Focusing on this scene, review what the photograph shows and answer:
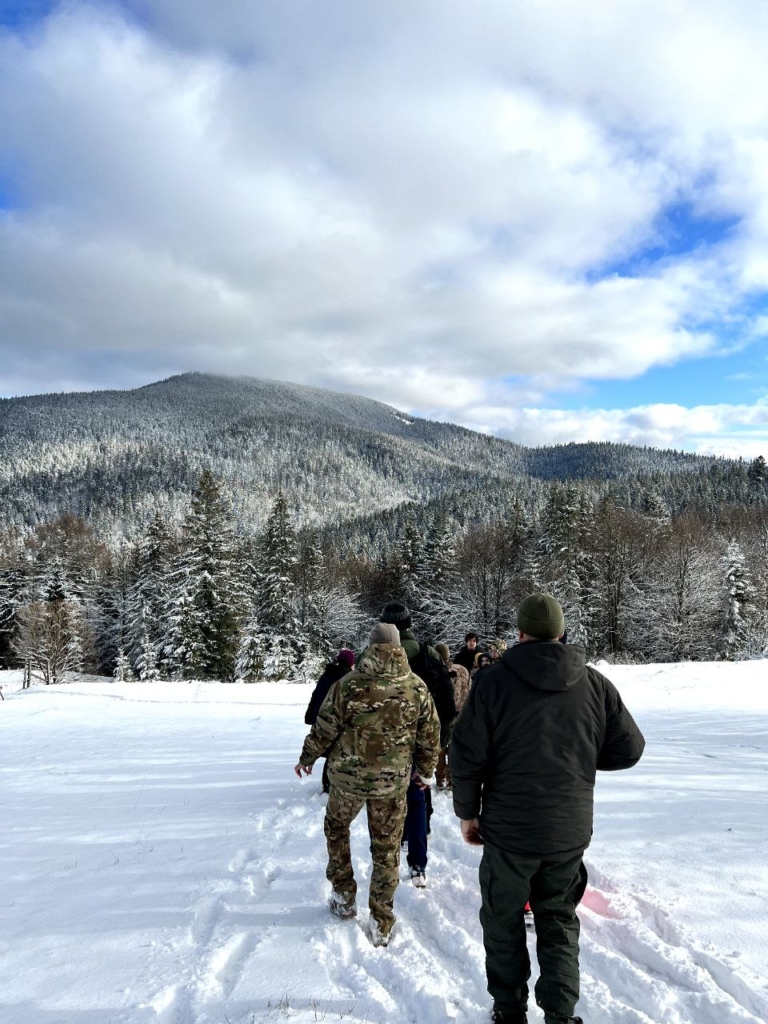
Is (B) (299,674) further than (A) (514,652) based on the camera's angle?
Yes

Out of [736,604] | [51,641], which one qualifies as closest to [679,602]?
[736,604]

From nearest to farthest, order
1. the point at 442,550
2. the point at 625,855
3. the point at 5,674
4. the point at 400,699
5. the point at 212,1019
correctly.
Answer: the point at 212,1019, the point at 400,699, the point at 625,855, the point at 5,674, the point at 442,550

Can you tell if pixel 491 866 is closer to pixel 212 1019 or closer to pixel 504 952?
pixel 504 952

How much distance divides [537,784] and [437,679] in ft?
8.99

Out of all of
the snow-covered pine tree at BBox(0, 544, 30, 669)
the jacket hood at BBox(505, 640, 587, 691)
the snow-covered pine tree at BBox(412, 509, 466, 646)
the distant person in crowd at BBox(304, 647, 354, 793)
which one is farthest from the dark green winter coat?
the snow-covered pine tree at BBox(0, 544, 30, 669)

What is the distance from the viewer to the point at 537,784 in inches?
115

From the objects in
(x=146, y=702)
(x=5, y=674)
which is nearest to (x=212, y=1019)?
(x=146, y=702)

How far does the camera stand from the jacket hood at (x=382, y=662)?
12.9ft

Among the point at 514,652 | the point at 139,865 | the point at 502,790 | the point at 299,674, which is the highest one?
the point at 514,652

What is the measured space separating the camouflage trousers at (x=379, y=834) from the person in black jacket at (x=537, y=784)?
103 centimetres

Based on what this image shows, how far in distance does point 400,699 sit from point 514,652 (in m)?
1.34

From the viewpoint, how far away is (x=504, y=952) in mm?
3035

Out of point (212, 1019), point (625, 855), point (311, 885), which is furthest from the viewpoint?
point (625, 855)

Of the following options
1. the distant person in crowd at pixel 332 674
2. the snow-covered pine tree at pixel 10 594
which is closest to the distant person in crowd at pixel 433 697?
the distant person in crowd at pixel 332 674
